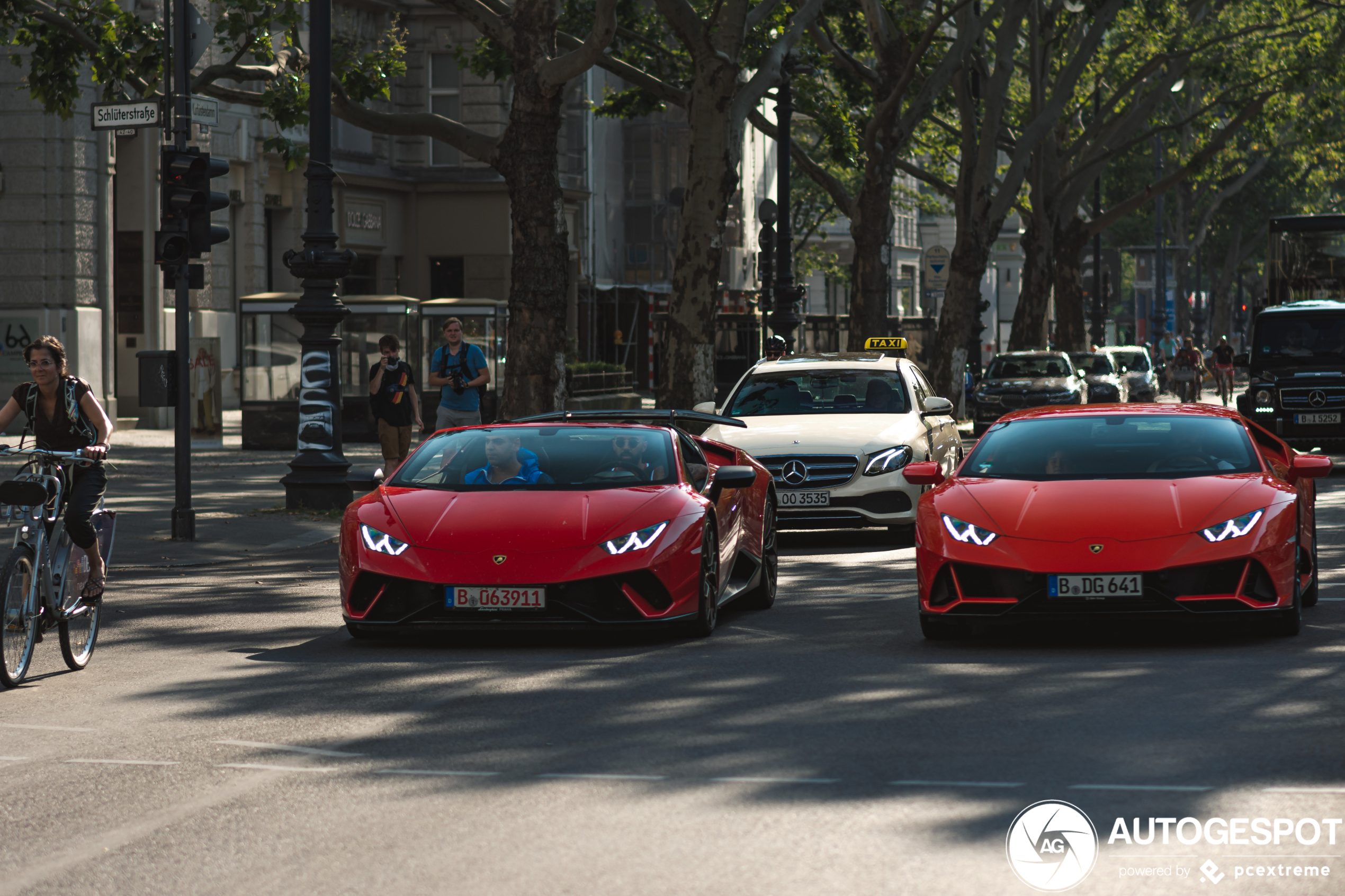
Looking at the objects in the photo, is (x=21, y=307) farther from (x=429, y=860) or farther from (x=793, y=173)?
(x=793, y=173)

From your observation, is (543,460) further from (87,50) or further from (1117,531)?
(87,50)

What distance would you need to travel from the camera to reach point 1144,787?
6.17m

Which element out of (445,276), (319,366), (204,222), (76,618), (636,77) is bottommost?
(76,618)

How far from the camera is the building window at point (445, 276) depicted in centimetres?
4544

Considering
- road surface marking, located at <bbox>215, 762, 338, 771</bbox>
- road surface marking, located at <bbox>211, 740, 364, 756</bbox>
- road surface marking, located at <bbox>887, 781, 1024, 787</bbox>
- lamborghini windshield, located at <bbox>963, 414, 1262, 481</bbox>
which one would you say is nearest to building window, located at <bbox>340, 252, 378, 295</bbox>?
lamborghini windshield, located at <bbox>963, 414, 1262, 481</bbox>

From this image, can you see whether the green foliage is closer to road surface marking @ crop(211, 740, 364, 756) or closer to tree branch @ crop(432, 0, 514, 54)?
tree branch @ crop(432, 0, 514, 54)

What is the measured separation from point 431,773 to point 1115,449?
16.6ft

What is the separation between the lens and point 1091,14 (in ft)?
111

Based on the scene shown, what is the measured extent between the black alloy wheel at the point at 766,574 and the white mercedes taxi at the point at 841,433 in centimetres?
330

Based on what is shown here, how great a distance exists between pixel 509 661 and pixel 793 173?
53.9 meters

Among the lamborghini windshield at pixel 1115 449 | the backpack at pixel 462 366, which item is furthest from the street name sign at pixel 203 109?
the lamborghini windshield at pixel 1115 449

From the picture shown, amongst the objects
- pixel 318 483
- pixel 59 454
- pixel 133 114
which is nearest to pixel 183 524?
pixel 318 483

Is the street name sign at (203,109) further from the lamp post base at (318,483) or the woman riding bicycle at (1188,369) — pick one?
the woman riding bicycle at (1188,369)

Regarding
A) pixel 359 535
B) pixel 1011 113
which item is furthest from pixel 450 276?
pixel 359 535
